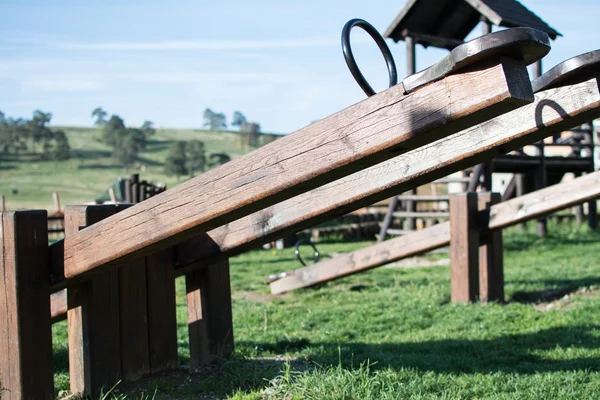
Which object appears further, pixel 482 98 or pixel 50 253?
pixel 50 253

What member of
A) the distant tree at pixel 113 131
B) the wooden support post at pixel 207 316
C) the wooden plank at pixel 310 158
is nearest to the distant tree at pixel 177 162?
the distant tree at pixel 113 131

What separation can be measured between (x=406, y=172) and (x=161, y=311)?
1615 mm

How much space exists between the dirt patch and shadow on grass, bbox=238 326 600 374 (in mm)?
1207

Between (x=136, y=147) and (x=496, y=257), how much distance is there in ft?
243

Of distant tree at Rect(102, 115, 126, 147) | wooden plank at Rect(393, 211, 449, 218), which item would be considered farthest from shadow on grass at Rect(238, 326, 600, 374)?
distant tree at Rect(102, 115, 126, 147)

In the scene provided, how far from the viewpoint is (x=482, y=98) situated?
204 centimetres

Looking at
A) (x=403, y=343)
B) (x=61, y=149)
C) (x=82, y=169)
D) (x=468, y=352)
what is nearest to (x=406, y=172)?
(x=468, y=352)

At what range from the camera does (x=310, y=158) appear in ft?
8.15

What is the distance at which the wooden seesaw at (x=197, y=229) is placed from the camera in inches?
83.4

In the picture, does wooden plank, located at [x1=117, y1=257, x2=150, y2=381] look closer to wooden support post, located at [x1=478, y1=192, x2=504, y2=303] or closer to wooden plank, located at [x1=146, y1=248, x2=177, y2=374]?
wooden plank, located at [x1=146, y1=248, x2=177, y2=374]

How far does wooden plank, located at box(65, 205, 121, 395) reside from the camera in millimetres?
3424

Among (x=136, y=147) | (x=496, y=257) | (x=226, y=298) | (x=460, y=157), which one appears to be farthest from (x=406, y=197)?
(x=136, y=147)

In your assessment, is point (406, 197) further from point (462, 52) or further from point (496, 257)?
point (462, 52)

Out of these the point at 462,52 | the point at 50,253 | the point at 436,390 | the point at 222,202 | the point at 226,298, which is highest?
the point at 462,52
